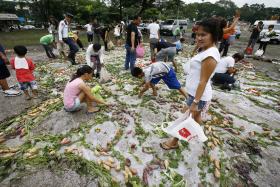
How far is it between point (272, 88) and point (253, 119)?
2.94 m

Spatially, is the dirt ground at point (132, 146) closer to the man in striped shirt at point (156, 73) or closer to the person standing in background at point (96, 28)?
the man in striped shirt at point (156, 73)

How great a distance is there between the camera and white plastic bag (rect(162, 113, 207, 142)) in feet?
8.34

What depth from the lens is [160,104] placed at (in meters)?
4.79

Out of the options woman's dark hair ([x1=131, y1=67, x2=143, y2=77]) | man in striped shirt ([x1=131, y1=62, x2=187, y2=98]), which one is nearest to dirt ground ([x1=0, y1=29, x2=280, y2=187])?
man in striped shirt ([x1=131, y1=62, x2=187, y2=98])

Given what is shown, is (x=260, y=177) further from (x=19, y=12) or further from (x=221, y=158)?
(x=19, y=12)

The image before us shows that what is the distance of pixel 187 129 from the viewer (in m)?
2.62

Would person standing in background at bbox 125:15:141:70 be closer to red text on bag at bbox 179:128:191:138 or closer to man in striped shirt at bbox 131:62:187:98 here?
man in striped shirt at bbox 131:62:187:98

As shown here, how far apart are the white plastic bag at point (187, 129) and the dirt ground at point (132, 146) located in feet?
2.13

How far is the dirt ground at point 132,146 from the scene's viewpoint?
9.43 feet

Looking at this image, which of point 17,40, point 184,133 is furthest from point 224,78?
point 17,40

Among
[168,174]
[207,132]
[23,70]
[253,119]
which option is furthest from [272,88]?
[23,70]

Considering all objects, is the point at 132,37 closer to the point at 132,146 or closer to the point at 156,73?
the point at 156,73

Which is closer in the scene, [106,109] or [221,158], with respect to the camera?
[221,158]

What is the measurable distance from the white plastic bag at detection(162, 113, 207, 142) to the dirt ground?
65 centimetres
